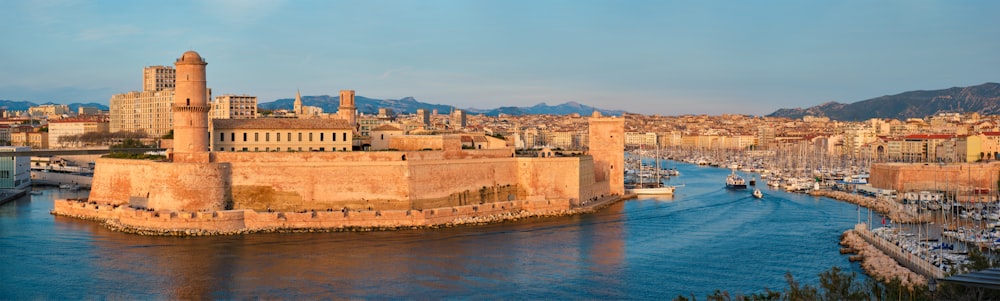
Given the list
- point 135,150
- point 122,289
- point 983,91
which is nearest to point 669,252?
point 122,289

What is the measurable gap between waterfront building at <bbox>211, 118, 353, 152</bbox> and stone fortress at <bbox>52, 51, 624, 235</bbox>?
0.91 m

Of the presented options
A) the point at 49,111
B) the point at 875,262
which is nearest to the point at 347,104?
the point at 875,262

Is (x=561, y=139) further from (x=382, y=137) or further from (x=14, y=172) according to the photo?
(x=382, y=137)

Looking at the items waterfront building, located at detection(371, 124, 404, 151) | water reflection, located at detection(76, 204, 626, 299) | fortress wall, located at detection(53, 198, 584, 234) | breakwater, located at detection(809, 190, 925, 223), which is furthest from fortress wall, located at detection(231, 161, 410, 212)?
breakwater, located at detection(809, 190, 925, 223)

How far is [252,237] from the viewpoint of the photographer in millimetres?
22234

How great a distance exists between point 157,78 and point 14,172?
33.0 metres

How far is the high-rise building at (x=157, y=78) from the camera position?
221ft

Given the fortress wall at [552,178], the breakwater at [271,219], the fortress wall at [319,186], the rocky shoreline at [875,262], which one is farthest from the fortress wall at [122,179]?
the rocky shoreline at [875,262]

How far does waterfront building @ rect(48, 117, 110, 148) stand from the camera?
5816cm

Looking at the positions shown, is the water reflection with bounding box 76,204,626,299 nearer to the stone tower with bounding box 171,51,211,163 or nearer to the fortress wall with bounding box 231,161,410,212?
the fortress wall with bounding box 231,161,410,212

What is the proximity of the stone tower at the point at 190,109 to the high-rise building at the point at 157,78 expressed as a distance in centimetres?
4600

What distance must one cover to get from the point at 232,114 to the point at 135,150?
18.1m

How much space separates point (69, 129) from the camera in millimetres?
61719

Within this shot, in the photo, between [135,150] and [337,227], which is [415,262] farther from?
[135,150]
